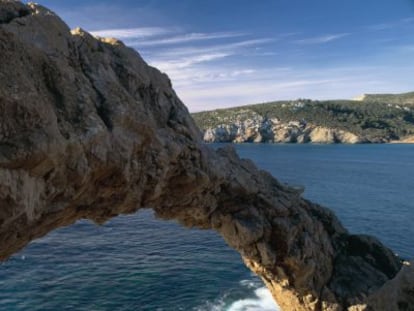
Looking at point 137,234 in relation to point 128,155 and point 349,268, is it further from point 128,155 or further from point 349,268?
point 128,155

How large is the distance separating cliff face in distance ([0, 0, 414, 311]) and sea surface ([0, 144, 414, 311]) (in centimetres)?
1185

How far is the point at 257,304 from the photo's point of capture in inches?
1428

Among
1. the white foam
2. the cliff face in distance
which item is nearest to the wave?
the white foam

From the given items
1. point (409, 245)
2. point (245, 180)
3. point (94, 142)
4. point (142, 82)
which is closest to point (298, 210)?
point (245, 180)

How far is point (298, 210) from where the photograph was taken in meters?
25.8

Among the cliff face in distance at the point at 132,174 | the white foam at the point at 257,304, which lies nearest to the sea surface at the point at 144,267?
the white foam at the point at 257,304

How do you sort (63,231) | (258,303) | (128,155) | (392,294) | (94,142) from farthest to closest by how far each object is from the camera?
1. (63,231)
2. (258,303)
3. (392,294)
4. (128,155)
5. (94,142)

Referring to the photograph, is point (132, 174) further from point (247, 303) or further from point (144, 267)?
point (144, 267)

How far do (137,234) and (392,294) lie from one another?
40001mm

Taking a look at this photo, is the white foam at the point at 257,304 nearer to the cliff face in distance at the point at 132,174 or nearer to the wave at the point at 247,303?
the wave at the point at 247,303

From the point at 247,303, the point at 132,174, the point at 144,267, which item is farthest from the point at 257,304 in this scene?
the point at 132,174

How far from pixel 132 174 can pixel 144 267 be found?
28199 millimetres

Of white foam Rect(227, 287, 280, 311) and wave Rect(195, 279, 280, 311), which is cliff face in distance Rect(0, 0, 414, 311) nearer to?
white foam Rect(227, 287, 280, 311)

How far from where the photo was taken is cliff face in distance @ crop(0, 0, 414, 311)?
40.0 feet
